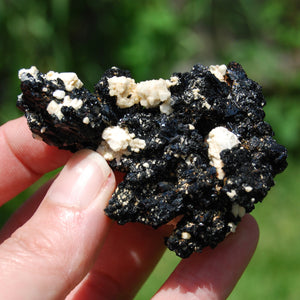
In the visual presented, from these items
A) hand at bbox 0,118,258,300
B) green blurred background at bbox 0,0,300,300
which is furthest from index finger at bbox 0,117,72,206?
green blurred background at bbox 0,0,300,300

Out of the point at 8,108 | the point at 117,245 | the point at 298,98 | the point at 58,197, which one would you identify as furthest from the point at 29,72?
the point at 298,98

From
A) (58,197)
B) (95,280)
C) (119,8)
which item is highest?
(119,8)

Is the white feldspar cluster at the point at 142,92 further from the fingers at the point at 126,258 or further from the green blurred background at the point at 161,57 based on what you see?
the green blurred background at the point at 161,57

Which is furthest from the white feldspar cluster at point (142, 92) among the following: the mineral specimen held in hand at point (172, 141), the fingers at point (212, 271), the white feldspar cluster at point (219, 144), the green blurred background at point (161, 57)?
the green blurred background at point (161, 57)

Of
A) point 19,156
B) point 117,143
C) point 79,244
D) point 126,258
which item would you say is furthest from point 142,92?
point 126,258

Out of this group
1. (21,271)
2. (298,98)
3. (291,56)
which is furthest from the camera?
(291,56)

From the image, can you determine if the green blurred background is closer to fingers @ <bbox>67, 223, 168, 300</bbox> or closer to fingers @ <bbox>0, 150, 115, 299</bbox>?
fingers @ <bbox>67, 223, 168, 300</bbox>

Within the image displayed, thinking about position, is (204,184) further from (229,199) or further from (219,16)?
(219,16)
